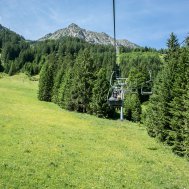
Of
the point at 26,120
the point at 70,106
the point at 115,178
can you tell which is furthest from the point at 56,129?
the point at 70,106

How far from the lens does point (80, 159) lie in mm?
34500

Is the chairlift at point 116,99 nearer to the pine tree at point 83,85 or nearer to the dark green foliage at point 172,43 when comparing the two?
the dark green foliage at point 172,43

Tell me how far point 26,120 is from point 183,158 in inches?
994

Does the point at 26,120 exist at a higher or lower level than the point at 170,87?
lower

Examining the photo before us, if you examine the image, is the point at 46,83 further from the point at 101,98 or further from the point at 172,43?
the point at 172,43

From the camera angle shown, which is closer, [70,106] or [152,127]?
[152,127]

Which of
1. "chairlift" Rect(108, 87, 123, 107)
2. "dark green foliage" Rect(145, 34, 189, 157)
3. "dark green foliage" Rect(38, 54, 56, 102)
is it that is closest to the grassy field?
"dark green foliage" Rect(145, 34, 189, 157)

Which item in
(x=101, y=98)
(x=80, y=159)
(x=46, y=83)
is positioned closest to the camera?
(x=80, y=159)

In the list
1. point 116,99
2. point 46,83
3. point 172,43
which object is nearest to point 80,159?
point 116,99

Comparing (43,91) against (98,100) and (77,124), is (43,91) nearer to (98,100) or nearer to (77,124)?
(98,100)

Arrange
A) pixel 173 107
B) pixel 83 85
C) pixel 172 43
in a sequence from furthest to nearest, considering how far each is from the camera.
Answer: pixel 83 85
pixel 172 43
pixel 173 107

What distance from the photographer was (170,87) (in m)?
48.7

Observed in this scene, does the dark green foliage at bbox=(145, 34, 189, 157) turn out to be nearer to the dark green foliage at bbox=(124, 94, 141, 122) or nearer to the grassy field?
the grassy field

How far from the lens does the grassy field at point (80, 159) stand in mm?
27000
